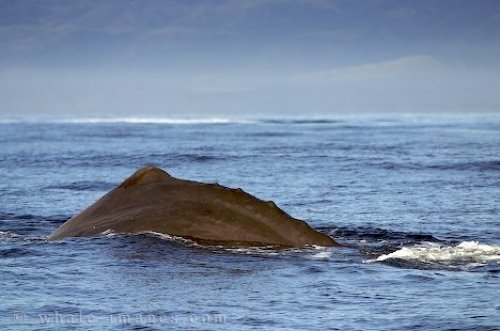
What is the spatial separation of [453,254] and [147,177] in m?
4.06

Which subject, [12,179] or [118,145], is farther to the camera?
[118,145]

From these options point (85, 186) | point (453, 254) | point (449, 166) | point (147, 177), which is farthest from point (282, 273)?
point (449, 166)

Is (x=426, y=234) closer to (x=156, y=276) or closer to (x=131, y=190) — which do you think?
(x=131, y=190)

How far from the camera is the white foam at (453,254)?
1299 cm

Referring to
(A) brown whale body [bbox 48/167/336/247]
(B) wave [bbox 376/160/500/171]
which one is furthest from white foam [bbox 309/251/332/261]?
(B) wave [bbox 376/160/500/171]

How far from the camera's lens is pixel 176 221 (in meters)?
13.8

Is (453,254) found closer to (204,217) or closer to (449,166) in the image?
(204,217)

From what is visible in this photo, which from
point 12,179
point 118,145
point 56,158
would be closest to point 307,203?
point 12,179

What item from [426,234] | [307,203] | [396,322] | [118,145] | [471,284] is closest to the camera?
[396,322]

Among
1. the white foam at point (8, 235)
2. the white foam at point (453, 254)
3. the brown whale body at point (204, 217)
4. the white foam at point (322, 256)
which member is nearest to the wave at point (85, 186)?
the white foam at point (8, 235)

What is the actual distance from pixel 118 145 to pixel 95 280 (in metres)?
38.6

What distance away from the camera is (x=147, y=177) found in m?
14.3

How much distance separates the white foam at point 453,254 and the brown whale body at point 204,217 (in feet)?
3.16

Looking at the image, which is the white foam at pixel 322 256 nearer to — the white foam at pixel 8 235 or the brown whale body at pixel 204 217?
the brown whale body at pixel 204 217
